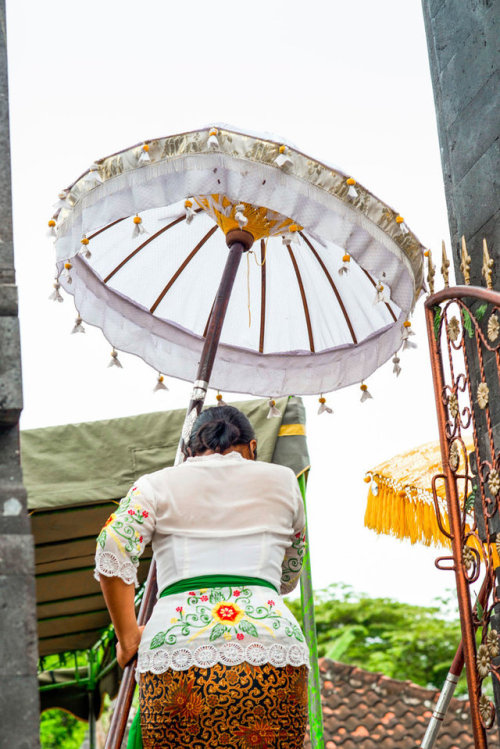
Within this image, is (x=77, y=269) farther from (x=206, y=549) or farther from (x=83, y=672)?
(x=83, y=672)

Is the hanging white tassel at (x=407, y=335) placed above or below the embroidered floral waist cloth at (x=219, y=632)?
above

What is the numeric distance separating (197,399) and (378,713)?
37.0ft

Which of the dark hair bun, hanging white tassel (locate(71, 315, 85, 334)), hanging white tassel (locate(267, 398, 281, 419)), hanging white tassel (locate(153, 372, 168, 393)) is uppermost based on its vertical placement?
hanging white tassel (locate(71, 315, 85, 334))

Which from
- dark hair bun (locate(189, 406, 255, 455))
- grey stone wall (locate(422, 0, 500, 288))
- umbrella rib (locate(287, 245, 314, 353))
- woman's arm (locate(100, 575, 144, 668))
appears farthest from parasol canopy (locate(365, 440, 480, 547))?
woman's arm (locate(100, 575, 144, 668))

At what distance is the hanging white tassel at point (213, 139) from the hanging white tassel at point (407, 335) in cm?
137

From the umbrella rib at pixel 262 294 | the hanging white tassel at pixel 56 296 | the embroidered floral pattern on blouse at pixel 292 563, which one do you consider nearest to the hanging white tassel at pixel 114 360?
the hanging white tassel at pixel 56 296

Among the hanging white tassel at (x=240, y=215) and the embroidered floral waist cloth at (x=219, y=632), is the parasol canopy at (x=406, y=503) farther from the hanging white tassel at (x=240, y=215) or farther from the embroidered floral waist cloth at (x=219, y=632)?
the embroidered floral waist cloth at (x=219, y=632)

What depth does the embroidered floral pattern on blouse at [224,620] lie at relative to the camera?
8.61 feet

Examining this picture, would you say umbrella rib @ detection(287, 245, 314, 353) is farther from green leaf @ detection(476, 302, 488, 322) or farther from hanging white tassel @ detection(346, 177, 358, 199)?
green leaf @ detection(476, 302, 488, 322)

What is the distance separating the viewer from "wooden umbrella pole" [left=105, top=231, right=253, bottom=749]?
322 centimetres

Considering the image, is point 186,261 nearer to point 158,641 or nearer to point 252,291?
point 252,291

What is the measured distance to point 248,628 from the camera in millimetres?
2637

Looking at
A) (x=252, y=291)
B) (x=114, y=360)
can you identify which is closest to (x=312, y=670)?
(x=114, y=360)

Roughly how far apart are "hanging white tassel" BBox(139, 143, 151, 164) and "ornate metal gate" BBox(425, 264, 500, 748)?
4.25ft
